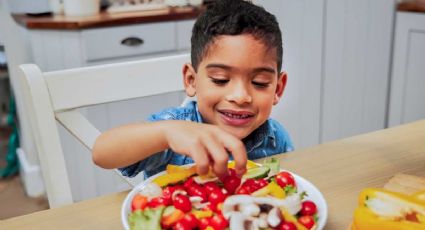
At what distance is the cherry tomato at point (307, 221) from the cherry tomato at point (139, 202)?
186 millimetres

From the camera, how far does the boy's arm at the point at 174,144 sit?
0.61 m

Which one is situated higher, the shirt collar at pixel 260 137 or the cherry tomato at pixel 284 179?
the cherry tomato at pixel 284 179

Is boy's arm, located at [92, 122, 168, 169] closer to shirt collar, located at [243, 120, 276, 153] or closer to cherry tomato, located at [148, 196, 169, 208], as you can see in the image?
cherry tomato, located at [148, 196, 169, 208]

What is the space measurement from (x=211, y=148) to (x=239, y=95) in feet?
0.59

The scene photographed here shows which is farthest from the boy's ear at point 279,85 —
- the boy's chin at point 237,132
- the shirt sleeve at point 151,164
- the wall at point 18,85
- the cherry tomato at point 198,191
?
the wall at point 18,85

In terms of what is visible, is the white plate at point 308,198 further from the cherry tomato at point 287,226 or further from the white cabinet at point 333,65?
the white cabinet at point 333,65

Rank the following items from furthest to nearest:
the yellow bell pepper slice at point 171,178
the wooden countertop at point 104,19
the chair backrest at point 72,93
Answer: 1. the wooden countertop at point 104,19
2. the chair backrest at point 72,93
3. the yellow bell pepper slice at point 171,178

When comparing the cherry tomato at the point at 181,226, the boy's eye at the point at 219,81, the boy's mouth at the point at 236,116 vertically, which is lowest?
the cherry tomato at the point at 181,226

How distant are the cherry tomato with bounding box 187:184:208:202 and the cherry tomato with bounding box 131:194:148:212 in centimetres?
6

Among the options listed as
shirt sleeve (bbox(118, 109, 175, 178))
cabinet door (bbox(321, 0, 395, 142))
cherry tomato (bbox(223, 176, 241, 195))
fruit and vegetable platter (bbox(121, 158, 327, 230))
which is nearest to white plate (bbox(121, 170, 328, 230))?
fruit and vegetable platter (bbox(121, 158, 327, 230))

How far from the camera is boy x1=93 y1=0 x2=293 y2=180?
74cm

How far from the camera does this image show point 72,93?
939mm

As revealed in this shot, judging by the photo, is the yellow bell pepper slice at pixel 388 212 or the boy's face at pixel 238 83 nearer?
the yellow bell pepper slice at pixel 388 212

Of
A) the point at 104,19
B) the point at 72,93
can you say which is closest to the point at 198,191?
the point at 72,93
